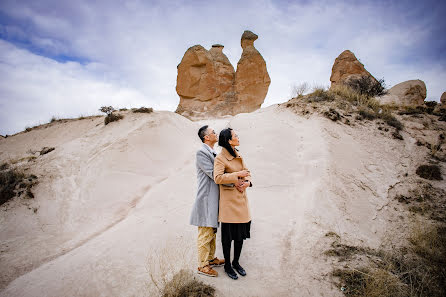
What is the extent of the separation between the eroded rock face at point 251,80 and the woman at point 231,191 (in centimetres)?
1919

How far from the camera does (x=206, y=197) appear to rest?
270 centimetres

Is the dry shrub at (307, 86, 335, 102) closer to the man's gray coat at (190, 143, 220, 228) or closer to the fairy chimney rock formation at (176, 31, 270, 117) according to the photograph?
the man's gray coat at (190, 143, 220, 228)

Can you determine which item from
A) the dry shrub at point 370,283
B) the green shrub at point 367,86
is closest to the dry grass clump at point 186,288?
the dry shrub at point 370,283

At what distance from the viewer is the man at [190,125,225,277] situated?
2627mm

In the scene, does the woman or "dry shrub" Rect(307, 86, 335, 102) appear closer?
the woman

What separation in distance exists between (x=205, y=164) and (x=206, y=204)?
1.69 feet

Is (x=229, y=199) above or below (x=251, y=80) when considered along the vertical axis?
below

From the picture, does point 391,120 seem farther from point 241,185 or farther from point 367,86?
point 241,185

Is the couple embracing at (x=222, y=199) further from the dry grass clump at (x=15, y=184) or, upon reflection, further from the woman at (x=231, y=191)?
the dry grass clump at (x=15, y=184)

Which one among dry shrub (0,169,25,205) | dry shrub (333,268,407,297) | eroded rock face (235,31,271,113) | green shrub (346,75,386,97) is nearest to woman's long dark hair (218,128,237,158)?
dry shrub (333,268,407,297)

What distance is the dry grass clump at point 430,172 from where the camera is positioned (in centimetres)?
527

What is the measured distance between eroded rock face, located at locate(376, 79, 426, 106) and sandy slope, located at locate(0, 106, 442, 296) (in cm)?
797

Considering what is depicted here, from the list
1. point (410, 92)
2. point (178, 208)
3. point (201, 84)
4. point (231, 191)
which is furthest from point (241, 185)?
point (201, 84)

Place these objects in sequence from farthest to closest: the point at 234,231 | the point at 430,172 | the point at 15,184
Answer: the point at 15,184
the point at 430,172
the point at 234,231
